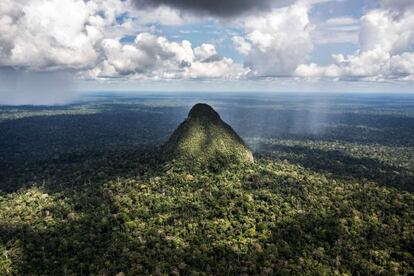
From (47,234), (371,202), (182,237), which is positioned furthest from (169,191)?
(371,202)

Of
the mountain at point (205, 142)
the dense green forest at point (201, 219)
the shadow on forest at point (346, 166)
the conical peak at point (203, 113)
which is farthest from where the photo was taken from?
the conical peak at point (203, 113)

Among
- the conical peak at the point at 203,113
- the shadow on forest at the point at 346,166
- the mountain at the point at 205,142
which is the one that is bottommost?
the shadow on forest at the point at 346,166

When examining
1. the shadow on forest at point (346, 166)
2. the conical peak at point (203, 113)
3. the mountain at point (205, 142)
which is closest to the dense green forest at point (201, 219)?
the shadow on forest at point (346, 166)

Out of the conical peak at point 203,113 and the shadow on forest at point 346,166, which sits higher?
the conical peak at point 203,113

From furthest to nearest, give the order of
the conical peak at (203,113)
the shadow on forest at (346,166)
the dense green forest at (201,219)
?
the conical peak at (203,113), the shadow on forest at (346,166), the dense green forest at (201,219)

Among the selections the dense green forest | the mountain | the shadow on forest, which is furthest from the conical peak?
the shadow on forest

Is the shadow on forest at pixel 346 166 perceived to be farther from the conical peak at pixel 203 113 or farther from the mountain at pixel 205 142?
the conical peak at pixel 203 113

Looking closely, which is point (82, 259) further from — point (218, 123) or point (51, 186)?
point (218, 123)
